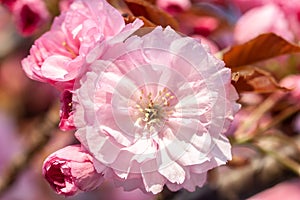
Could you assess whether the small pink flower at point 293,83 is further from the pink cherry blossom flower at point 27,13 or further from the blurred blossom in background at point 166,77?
the pink cherry blossom flower at point 27,13

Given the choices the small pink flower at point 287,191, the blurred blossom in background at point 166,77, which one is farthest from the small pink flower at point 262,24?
the small pink flower at point 287,191

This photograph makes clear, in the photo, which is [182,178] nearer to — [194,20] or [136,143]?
[136,143]

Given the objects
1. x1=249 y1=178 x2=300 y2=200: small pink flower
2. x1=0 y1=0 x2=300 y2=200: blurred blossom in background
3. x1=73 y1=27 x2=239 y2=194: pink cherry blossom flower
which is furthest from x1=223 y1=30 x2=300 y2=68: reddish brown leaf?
x1=249 y1=178 x2=300 y2=200: small pink flower

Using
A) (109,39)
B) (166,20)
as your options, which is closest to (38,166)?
(166,20)

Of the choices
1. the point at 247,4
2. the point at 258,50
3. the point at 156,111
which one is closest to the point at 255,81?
the point at 258,50

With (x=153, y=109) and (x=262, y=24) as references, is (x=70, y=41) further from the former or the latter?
(x=262, y=24)
